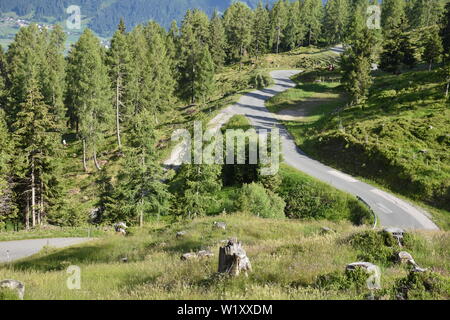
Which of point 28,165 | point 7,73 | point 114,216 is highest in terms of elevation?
point 7,73

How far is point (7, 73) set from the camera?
6656 centimetres

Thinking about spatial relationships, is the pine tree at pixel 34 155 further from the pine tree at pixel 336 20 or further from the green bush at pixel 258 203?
the pine tree at pixel 336 20

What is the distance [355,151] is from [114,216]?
24664 millimetres

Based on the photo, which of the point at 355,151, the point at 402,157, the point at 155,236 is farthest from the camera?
the point at 355,151

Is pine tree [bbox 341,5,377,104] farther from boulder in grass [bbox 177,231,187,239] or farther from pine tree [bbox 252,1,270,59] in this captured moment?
pine tree [bbox 252,1,270,59]

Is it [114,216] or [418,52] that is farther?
[418,52]

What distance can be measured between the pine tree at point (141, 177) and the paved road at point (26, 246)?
688cm

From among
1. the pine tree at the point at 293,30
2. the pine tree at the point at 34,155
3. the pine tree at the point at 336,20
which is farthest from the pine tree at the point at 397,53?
the pine tree at the point at 34,155

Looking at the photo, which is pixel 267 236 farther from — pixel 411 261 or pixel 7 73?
pixel 7 73

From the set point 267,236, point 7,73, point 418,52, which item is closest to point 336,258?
point 267,236

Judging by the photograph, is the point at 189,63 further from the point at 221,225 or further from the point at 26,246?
the point at 221,225

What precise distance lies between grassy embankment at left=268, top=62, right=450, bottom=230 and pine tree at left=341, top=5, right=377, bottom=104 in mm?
2229

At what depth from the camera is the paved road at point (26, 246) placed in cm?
1914

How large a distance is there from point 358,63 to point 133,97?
3367 centimetres
